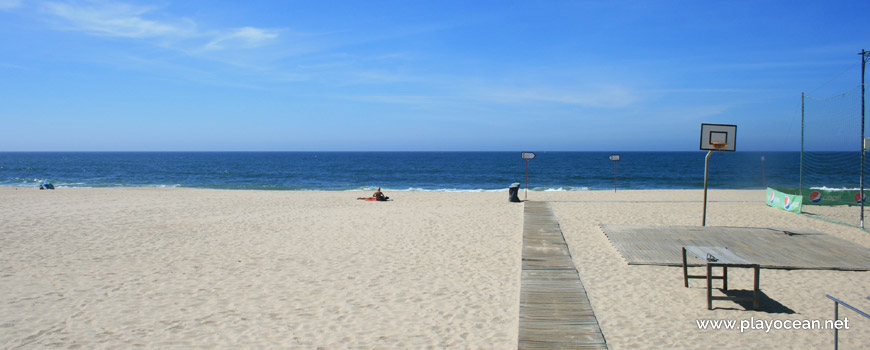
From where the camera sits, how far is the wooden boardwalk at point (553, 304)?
455 centimetres

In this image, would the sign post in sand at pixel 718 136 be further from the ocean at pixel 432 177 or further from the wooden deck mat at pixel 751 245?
the ocean at pixel 432 177

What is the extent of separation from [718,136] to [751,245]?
3.35m

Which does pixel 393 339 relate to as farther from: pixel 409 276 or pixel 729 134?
pixel 729 134

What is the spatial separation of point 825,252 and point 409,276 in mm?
7132

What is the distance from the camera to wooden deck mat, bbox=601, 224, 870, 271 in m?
7.54

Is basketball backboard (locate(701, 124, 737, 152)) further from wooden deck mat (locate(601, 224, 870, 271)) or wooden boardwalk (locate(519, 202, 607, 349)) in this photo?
wooden boardwalk (locate(519, 202, 607, 349))

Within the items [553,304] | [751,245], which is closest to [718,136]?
[751,245]

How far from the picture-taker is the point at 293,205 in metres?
16.6

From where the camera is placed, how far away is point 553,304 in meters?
5.54

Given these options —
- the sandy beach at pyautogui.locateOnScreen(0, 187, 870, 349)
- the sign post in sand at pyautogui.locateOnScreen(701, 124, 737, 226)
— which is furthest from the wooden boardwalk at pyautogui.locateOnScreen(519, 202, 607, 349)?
the sign post in sand at pyautogui.locateOnScreen(701, 124, 737, 226)
